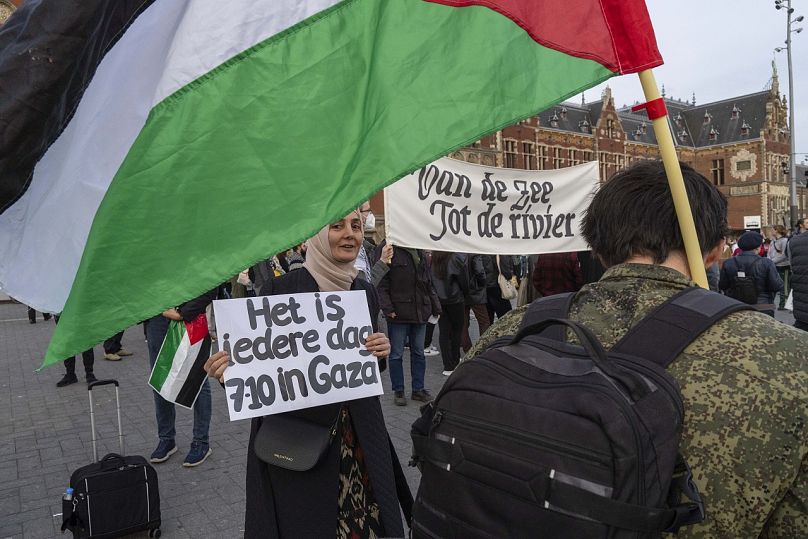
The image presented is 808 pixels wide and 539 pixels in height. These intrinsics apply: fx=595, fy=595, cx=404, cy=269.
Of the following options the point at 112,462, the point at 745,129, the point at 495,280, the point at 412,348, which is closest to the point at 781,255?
the point at 495,280

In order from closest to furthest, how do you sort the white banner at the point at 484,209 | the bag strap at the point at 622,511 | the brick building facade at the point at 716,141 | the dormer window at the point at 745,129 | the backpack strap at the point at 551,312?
the bag strap at the point at 622,511 < the backpack strap at the point at 551,312 < the white banner at the point at 484,209 < the brick building facade at the point at 716,141 < the dormer window at the point at 745,129

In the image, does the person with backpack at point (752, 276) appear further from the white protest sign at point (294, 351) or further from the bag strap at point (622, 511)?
the bag strap at point (622, 511)

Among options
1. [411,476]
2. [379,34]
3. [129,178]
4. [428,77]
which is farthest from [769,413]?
[411,476]

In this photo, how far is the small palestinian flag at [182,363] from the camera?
440 cm

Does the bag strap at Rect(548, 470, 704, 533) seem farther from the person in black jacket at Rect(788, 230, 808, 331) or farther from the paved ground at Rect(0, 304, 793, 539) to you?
the person in black jacket at Rect(788, 230, 808, 331)

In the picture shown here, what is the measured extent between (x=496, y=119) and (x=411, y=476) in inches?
136

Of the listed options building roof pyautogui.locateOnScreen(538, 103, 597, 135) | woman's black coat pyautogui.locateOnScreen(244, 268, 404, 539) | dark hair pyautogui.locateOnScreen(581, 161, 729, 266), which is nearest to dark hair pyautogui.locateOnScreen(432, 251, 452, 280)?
woman's black coat pyautogui.locateOnScreen(244, 268, 404, 539)

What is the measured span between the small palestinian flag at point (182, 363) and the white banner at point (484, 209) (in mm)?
1702

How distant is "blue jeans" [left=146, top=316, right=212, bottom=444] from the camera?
4977mm

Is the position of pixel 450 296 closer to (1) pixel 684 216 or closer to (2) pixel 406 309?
(2) pixel 406 309

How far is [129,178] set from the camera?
1.82 metres

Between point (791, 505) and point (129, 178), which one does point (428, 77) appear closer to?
point (129, 178)

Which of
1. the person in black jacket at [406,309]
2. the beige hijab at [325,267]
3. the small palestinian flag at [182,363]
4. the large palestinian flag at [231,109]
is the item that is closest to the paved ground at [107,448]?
the person in black jacket at [406,309]

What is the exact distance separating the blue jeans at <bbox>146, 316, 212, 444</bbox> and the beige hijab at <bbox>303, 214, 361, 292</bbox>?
2661 mm
